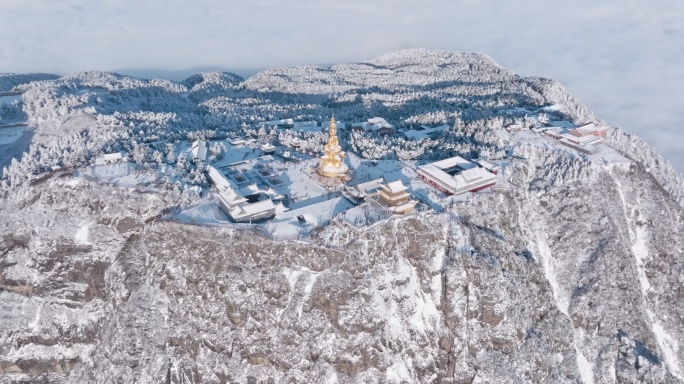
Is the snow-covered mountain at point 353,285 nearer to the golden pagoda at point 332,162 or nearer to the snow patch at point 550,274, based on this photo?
the snow patch at point 550,274

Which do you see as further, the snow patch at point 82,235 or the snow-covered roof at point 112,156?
the snow-covered roof at point 112,156

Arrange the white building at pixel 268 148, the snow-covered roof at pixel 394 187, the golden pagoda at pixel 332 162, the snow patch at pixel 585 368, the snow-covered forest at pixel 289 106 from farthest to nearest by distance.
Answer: the white building at pixel 268 148 < the snow-covered forest at pixel 289 106 < the golden pagoda at pixel 332 162 < the snow patch at pixel 585 368 < the snow-covered roof at pixel 394 187

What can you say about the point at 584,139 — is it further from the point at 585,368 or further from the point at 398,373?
the point at 398,373

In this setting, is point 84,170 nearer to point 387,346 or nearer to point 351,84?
point 387,346

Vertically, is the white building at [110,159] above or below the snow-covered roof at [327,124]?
above

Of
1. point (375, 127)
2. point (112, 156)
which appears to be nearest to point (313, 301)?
point (112, 156)

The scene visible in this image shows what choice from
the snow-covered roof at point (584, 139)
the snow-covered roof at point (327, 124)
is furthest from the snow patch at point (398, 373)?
the snow-covered roof at point (327, 124)

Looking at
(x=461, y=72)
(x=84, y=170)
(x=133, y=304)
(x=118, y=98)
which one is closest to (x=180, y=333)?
(x=133, y=304)
